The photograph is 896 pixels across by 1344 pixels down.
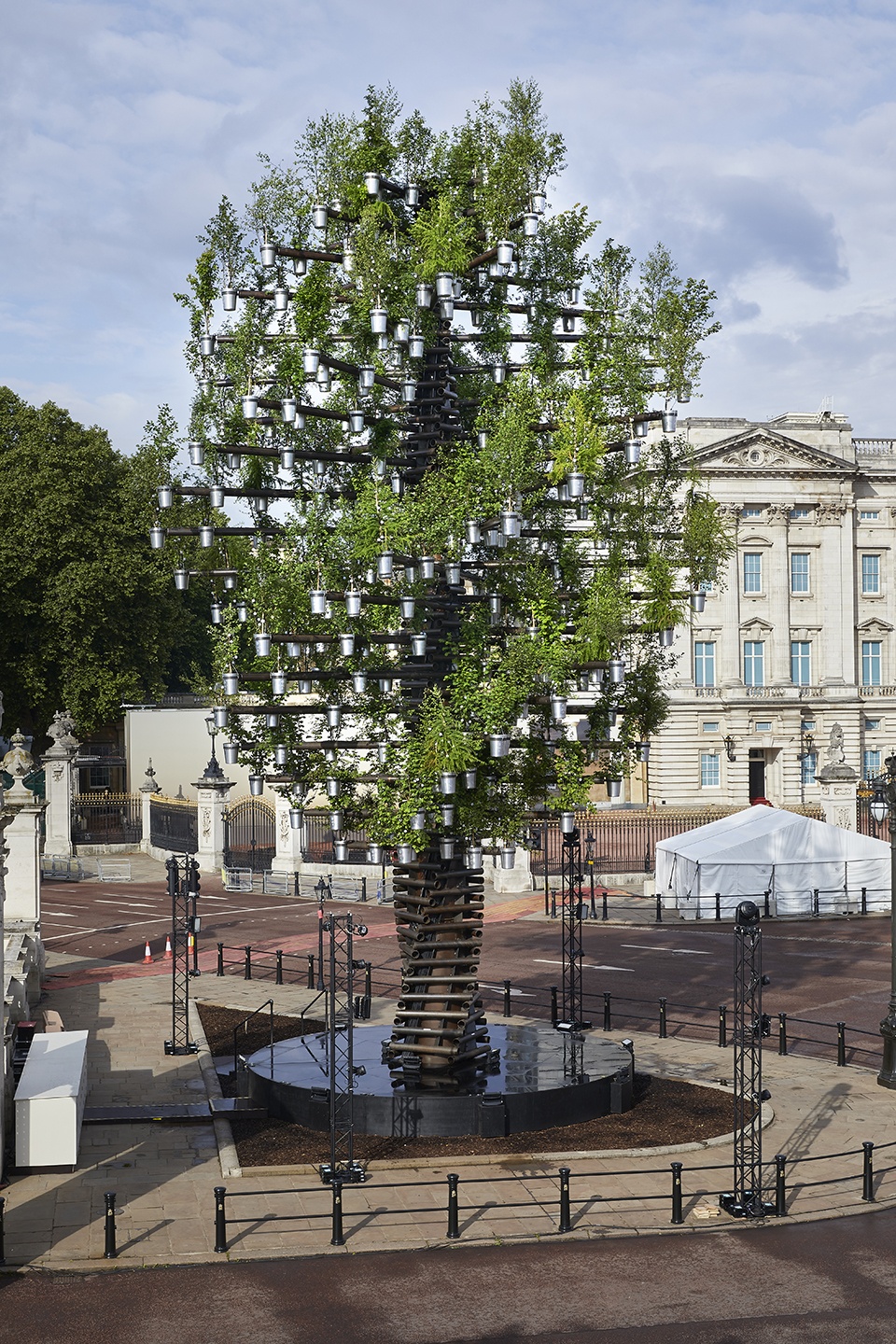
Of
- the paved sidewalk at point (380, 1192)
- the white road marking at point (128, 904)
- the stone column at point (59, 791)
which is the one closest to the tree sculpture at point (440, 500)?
the paved sidewalk at point (380, 1192)

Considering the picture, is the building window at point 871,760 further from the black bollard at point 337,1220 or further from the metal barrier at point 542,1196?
the black bollard at point 337,1220

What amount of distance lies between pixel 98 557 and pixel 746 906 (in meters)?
43.5

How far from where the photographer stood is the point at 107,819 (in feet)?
183

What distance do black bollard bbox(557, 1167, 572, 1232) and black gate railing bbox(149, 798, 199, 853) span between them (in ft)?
118

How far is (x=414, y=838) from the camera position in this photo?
60.0 ft

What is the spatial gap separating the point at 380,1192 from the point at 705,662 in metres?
60.2

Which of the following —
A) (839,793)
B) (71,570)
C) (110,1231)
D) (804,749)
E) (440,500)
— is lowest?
(110,1231)

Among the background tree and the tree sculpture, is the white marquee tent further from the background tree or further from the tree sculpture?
the background tree

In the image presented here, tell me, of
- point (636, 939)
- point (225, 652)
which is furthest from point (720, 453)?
point (225, 652)

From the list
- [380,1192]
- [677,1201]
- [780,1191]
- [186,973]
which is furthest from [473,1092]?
[186,973]

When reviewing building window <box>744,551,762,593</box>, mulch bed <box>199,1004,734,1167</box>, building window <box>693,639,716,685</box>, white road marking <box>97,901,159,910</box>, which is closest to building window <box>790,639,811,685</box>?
building window <box>744,551,762,593</box>

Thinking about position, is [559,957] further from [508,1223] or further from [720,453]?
[720,453]

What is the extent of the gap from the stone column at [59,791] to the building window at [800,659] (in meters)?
39.9

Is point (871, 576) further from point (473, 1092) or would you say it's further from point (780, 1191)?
point (780, 1191)
